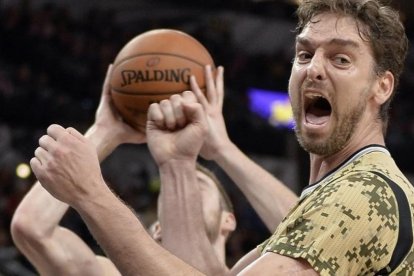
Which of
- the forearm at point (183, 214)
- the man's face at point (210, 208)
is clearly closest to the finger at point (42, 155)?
the forearm at point (183, 214)

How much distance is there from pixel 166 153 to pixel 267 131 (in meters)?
9.42

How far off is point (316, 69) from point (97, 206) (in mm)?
758

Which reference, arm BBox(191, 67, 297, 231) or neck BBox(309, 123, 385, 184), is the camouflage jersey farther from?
arm BBox(191, 67, 297, 231)

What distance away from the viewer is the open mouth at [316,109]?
8.71 feet

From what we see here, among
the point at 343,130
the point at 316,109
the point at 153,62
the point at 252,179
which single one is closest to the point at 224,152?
the point at 252,179

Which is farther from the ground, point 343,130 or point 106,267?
point 343,130

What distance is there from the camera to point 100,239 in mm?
2289

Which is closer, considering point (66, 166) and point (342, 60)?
point (66, 166)

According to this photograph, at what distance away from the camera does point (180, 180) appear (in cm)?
319

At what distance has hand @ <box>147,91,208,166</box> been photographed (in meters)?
3.06

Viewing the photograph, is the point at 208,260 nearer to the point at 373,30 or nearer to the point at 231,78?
the point at 373,30

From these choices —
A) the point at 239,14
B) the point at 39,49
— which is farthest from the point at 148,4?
the point at 39,49

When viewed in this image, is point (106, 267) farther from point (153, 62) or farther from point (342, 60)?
point (342, 60)

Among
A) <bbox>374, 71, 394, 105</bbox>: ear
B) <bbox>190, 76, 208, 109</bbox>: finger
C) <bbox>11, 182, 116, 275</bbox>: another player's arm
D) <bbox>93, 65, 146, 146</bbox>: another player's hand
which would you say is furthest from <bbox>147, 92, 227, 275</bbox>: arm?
<bbox>374, 71, 394, 105</bbox>: ear
